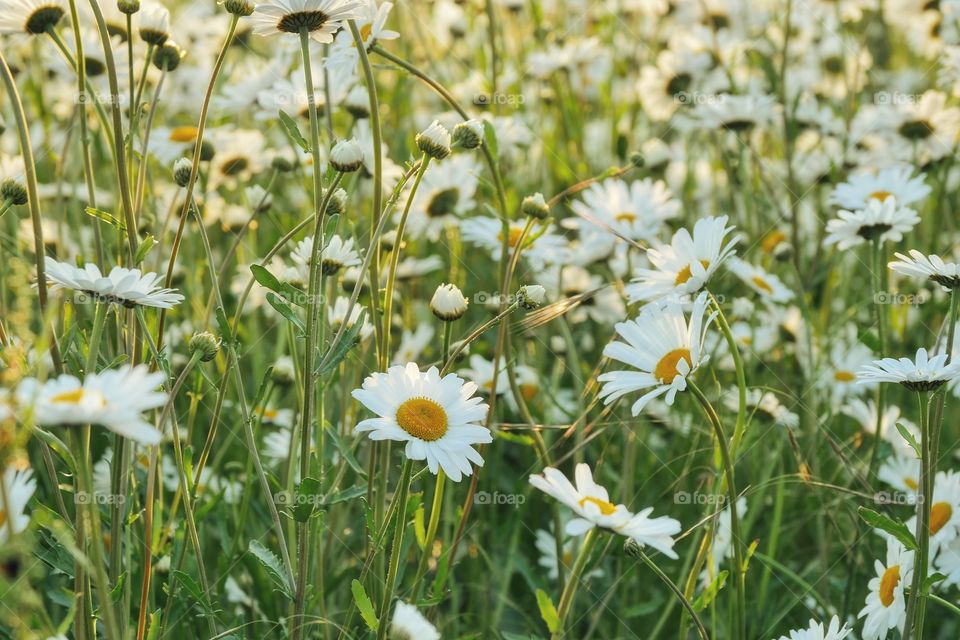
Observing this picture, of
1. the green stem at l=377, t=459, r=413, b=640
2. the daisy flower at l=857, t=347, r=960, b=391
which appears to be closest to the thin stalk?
the green stem at l=377, t=459, r=413, b=640

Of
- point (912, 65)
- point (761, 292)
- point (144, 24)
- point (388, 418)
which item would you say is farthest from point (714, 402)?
point (912, 65)

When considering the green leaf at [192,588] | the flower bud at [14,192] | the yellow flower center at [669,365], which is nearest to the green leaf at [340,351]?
the green leaf at [192,588]

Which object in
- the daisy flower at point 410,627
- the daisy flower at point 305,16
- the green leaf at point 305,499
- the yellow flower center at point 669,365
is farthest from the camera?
the yellow flower center at point 669,365

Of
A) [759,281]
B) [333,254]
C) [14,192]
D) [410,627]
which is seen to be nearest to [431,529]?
[410,627]

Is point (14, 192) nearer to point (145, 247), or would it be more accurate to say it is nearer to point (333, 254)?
point (145, 247)

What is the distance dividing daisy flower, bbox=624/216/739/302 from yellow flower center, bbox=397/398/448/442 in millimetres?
426

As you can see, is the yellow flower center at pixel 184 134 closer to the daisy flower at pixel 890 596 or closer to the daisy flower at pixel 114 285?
the daisy flower at pixel 114 285

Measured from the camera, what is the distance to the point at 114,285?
49.0 inches

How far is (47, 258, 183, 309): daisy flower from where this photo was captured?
1.24 metres

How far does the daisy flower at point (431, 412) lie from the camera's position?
129 cm

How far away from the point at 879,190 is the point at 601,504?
1.31 meters

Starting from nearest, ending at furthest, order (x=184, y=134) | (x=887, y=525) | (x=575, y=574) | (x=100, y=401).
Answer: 1. (x=100, y=401)
2. (x=575, y=574)
3. (x=887, y=525)
4. (x=184, y=134)

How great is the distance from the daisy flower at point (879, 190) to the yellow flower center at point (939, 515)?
2.33 feet

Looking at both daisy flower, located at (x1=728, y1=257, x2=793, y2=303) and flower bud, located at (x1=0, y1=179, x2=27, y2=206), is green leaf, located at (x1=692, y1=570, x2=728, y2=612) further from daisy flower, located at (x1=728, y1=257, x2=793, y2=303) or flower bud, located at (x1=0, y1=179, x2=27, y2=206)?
flower bud, located at (x1=0, y1=179, x2=27, y2=206)
